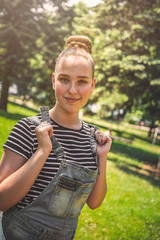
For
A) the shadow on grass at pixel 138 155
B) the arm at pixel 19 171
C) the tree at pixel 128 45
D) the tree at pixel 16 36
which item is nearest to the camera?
the arm at pixel 19 171

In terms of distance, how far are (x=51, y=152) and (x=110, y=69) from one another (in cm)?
700

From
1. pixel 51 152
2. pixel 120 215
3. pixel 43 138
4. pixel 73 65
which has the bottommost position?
pixel 120 215

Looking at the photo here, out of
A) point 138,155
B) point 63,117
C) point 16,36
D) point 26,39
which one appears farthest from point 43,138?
point 26,39

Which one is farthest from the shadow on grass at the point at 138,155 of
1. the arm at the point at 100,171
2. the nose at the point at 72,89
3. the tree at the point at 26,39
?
the nose at the point at 72,89

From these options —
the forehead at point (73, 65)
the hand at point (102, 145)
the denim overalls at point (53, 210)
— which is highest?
the forehead at point (73, 65)

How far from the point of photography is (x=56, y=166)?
144 centimetres

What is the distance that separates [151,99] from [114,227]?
675 cm

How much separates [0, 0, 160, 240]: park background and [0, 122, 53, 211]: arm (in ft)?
1.99

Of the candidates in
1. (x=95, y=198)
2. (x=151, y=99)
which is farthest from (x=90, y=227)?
(x=151, y=99)

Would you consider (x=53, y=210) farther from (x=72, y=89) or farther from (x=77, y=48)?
(x=77, y=48)

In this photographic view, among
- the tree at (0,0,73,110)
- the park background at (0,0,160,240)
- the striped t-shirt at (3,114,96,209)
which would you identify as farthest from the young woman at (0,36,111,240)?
the tree at (0,0,73,110)

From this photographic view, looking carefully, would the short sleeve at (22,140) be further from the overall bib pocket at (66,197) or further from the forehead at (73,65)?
the forehead at (73,65)

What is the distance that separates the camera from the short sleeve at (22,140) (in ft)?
4.25

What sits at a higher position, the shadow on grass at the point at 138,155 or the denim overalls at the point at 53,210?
the denim overalls at the point at 53,210
